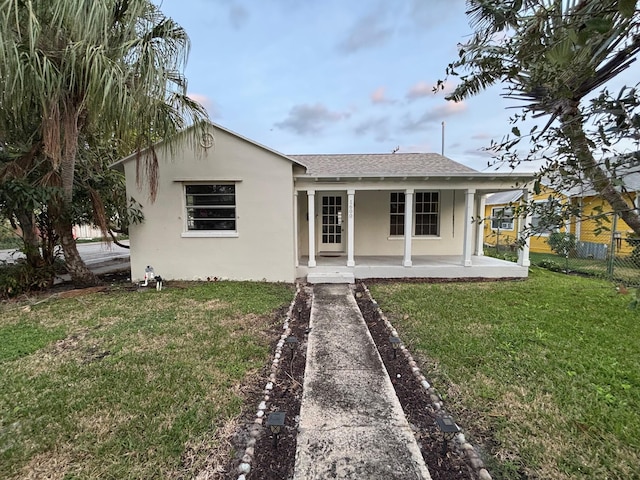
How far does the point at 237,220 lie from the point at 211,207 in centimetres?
80

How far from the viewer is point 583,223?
7695 mm

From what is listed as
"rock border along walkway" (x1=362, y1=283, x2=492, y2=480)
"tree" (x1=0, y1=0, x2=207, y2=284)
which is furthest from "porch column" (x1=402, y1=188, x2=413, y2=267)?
"tree" (x1=0, y1=0, x2=207, y2=284)

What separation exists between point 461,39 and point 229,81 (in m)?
9.43

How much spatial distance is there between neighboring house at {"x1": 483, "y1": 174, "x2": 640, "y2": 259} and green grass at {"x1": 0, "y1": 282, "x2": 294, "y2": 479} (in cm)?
266

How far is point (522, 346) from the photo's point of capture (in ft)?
13.1

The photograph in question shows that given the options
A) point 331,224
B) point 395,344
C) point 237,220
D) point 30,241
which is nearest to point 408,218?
point 331,224

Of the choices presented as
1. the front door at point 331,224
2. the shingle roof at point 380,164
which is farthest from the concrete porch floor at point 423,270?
the shingle roof at point 380,164

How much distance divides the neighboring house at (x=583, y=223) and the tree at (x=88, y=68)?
→ 5844mm

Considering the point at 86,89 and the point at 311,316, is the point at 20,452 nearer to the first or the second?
the point at 311,316

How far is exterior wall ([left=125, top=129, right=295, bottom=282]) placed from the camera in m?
7.81

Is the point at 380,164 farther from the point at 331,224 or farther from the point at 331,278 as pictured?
the point at 331,278

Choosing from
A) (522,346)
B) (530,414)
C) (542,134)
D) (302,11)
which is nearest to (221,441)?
(530,414)

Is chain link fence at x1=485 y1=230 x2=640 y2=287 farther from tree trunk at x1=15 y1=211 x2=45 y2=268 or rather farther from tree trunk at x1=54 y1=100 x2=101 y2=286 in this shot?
tree trunk at x1=15 y1=211 x2=45 y2=268

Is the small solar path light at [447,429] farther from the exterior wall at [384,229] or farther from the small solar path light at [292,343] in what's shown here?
the exterior wall at [384,229]
